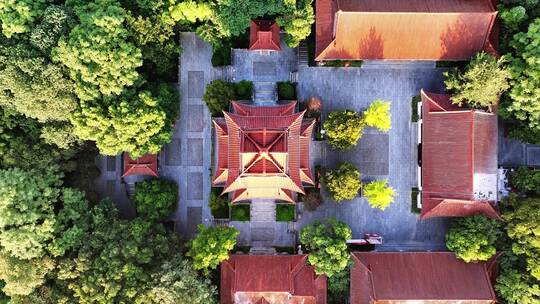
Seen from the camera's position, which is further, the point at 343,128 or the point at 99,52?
the point at 343,128

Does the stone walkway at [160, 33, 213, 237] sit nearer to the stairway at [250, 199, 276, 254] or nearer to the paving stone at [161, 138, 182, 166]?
the paving stone at [161, 138, 182, 166]

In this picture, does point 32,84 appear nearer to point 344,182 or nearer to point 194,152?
point 194,152

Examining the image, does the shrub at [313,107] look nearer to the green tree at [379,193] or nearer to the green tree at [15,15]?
the green tree at [379,193]

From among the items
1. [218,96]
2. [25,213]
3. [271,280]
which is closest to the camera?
[25,213]

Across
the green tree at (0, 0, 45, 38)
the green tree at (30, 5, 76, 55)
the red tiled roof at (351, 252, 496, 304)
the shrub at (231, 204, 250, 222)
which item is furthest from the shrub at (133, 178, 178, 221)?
the red tiled roof at (351, 252, 496, 304)

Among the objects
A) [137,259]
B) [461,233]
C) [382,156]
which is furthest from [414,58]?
[137,259]

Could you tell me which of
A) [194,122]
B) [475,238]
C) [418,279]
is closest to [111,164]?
[194,122]
